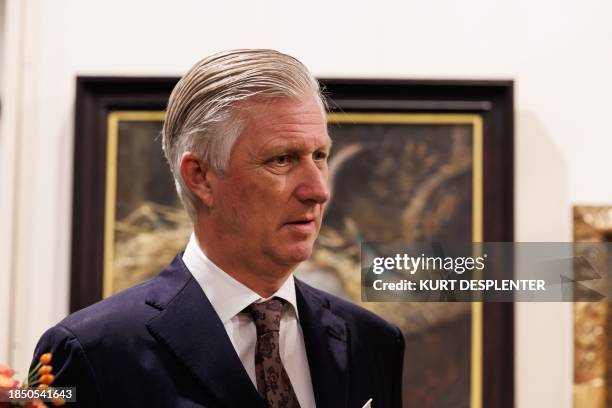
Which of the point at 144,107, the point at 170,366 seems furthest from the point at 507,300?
the point at 170,366

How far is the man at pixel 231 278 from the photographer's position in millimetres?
1018

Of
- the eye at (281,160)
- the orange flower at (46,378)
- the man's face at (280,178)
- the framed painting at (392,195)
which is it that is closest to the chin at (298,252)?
the man's face at (280,178)

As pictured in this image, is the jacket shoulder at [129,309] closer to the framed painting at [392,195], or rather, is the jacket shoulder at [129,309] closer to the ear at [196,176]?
the ear at [196,176]

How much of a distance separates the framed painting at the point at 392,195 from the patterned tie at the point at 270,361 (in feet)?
2.57

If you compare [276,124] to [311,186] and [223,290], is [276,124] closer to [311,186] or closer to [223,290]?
[311,186]

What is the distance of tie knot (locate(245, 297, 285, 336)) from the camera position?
106cm

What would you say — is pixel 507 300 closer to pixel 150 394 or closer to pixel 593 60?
pixel 593 60

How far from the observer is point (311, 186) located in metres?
1.02

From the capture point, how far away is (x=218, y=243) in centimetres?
108

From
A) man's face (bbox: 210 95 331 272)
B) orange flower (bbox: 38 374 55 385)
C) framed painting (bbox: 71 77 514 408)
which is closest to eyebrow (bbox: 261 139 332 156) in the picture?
man's face (bbox: 210 95 331 272)

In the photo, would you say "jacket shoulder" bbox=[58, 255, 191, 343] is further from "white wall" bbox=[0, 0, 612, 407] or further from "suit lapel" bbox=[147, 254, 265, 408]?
"white wall" bbox=[0, 0, 612, 407]

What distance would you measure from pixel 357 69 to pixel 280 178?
888 millimetres

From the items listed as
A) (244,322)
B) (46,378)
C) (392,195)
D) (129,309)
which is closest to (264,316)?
(244,322)

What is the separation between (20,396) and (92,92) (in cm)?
104
